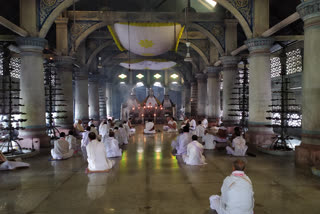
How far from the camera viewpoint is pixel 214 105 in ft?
55.6

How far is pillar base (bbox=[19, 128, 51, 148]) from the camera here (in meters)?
9.31

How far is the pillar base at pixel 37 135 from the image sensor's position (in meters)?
9.31

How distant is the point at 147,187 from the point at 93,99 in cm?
1488

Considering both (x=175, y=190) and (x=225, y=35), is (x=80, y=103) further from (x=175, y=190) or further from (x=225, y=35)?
(x=175, y=190)

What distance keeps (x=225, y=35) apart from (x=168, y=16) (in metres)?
3.25

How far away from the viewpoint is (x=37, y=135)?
957 centimetres

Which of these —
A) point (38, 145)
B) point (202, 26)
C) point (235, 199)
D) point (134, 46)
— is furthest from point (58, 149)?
point (202, 26)

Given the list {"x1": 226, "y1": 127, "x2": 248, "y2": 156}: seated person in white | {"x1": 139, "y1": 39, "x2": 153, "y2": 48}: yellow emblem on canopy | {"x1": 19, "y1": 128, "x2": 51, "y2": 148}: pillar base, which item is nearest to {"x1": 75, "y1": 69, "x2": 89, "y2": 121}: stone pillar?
{"x1": 139, "y1": 39, "x2": 153, "y2": 48}: yellow emblem on canopy

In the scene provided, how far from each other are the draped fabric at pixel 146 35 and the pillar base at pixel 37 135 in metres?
6.31

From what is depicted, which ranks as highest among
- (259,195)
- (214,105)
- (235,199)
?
(214,105)

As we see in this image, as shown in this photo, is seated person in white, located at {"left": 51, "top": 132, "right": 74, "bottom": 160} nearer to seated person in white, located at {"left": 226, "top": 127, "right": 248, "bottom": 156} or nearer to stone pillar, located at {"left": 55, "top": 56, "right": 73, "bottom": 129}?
stone pillar, located at {"left": 55, "top": 56, "right": 73, "bottom": 129}

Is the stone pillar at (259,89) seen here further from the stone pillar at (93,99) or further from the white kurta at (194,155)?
the stone pillar at (93,99)

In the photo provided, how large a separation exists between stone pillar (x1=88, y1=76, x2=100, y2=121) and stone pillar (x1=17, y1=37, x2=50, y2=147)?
9137 mm

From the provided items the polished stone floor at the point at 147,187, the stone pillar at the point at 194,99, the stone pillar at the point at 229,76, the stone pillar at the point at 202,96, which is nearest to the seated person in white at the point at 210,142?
the polished stone floor at the point at 147,187
